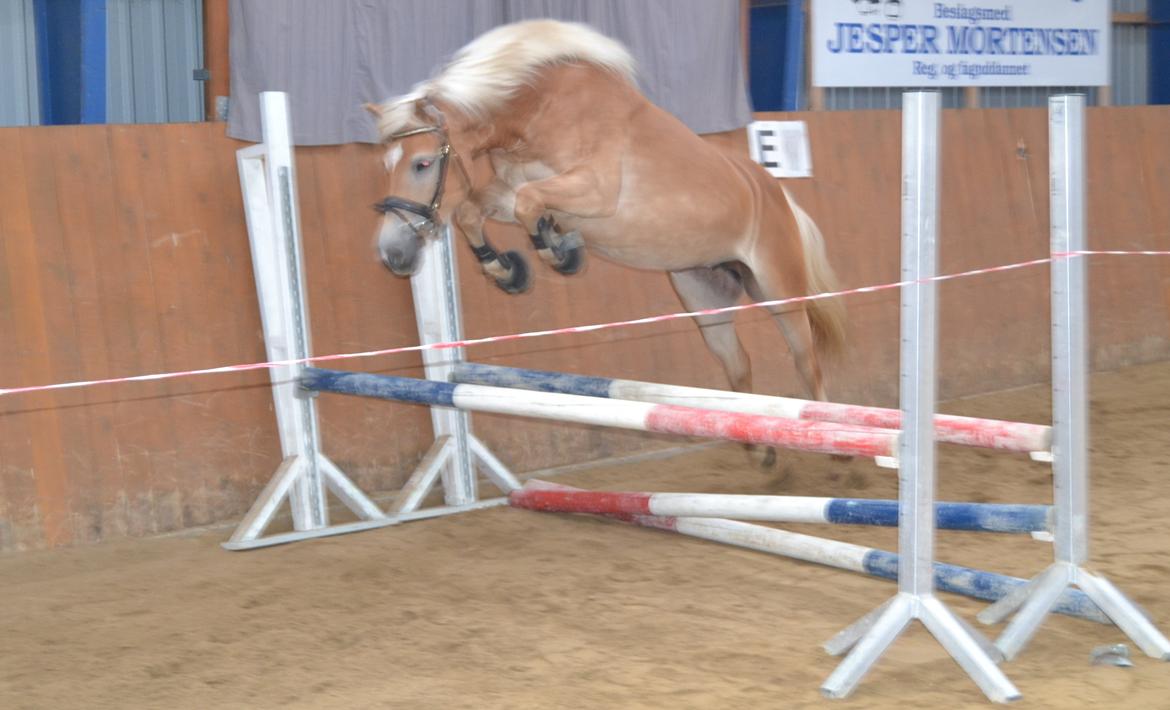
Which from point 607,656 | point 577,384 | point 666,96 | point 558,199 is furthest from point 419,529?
point 666,96

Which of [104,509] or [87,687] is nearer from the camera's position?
[87,687]

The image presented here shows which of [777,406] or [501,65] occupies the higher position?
[501,65]

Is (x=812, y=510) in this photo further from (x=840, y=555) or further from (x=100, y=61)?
(x=100, y=61)

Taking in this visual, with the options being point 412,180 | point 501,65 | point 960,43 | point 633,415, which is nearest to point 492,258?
point 412,180

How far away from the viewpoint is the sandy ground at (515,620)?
9.82 feet

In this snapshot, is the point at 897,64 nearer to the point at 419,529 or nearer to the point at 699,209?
the point at 699,209

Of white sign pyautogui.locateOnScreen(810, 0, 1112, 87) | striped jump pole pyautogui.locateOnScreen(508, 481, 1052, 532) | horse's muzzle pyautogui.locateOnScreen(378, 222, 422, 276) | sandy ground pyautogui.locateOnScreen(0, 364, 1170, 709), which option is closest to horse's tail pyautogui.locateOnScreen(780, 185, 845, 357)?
sandy ground pyautogui.locateOnScreen(0, 364, 1170, 709)

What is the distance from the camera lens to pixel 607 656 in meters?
3.25

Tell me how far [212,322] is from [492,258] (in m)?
1.32

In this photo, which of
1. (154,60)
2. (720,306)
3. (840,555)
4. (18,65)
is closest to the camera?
(840,555)

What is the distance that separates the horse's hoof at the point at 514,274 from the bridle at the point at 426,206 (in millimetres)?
261

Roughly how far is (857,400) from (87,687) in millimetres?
4735

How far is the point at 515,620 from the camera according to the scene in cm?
360

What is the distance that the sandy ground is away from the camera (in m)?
2.99
